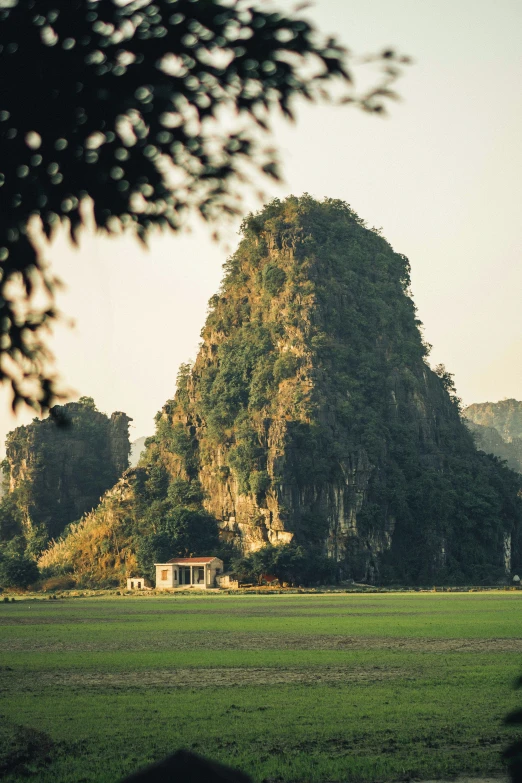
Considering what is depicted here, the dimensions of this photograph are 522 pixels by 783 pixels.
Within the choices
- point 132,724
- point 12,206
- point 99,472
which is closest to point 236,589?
point 99,472

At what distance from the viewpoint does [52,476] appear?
448ft

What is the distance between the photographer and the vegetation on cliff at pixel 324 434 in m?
105

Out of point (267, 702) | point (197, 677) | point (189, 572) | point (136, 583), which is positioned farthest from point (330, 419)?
point (267, 702)

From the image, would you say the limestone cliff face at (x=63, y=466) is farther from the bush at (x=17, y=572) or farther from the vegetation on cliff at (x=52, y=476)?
the bush at (x=17, y=572)

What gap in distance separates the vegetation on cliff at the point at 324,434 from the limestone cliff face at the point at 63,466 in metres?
13.7

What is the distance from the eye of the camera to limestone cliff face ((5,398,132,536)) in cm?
13438

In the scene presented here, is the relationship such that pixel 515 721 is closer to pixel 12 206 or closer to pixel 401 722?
pixel 12 206

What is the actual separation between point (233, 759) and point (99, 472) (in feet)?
433

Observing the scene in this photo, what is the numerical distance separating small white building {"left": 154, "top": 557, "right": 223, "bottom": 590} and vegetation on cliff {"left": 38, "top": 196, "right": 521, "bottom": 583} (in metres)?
5.31

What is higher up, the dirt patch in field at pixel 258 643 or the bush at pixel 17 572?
the bush at pixel 17 572

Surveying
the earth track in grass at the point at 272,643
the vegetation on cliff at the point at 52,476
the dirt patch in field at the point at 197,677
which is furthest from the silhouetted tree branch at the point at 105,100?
the vegetation on cliff at the point at 52,476

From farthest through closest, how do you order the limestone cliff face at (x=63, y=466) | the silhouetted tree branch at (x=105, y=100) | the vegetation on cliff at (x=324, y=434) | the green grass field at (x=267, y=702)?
the limestone cliff face at (x=63, y=466)
the vegetation on cliff at (x=324, y=434)
the green grass field at (x=267, y=702)
the silhouetted tree branch at (x=105, y=100)

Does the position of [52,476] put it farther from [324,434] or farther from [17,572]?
[324,434]

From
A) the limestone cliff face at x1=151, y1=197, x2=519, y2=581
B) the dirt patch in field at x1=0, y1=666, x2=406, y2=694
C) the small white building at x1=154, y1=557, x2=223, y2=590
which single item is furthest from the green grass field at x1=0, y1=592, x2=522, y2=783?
the limestone cliff face at x1=151, y1=197, x2=519, y2=581
